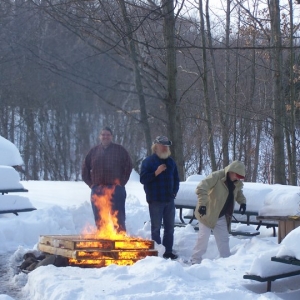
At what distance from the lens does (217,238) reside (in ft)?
31.3

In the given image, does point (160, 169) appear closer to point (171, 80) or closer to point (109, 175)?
point (109, 175)

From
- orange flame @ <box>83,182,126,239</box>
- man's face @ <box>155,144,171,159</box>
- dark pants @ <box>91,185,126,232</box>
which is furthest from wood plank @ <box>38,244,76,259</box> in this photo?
man's face @ <box>155,144,171,159</box>

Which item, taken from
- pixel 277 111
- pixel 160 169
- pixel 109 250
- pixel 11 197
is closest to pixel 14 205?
pixel 11 197

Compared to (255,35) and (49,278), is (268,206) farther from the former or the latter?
(255,35)

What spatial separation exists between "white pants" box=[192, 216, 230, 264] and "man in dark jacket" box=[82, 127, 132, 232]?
163cm

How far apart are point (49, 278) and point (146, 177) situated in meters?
→ 3.22

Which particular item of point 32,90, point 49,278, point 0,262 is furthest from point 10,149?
point 32,90

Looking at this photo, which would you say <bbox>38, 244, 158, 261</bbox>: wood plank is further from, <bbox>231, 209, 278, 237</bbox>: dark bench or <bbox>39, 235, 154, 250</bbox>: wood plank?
<bbox>231, 209, 278, 237</bbox>: dark bench

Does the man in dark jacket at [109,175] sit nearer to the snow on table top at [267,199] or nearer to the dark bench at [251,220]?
the snow on table top at [267,199]

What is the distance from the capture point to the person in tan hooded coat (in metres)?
9.33

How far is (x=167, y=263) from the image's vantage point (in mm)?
7078

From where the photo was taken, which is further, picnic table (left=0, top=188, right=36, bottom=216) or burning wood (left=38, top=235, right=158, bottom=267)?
picnic table (left=0, top=188, right=36, bottom=216)

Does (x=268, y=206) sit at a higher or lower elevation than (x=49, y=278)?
higher

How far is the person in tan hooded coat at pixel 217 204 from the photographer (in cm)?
933
